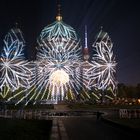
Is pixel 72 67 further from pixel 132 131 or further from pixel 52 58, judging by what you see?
pixel 132 131

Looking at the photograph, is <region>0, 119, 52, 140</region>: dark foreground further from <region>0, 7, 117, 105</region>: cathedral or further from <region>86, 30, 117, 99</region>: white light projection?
<region>86, 30, 117, 99</region>: white light projection

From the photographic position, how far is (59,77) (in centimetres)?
9562

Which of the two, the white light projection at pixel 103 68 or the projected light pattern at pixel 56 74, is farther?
the white light projection at pixel 103 68

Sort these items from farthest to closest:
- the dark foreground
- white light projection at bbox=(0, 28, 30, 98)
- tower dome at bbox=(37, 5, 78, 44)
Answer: tower dome at bbox=(37, 5, 78, 44) < white light projection at bbox=(0, 28, 30, 98) < the dark foreground

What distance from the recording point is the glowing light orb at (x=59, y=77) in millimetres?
95938

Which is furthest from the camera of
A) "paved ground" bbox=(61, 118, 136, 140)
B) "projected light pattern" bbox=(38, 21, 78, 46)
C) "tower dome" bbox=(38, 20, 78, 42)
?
"tower dome" bbox=(38, 20, 78, 42)

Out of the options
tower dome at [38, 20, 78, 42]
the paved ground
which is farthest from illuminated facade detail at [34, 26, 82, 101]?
the paved ground

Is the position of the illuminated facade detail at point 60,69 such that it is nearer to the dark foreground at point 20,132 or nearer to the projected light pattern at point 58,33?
the projected light pattern at point 58,33

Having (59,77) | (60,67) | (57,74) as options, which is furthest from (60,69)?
(60,67)

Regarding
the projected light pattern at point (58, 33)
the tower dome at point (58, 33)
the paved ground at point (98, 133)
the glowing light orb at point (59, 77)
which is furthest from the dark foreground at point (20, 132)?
the projected light pattern at point (58, 33)

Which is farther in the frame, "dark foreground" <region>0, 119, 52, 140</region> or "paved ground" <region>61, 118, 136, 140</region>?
"paved ground" <region>61, 118, 136, 140</region>

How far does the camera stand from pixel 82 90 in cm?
10675

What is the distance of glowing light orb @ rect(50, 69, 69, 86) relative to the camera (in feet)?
315

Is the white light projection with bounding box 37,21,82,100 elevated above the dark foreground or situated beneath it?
elevated above
